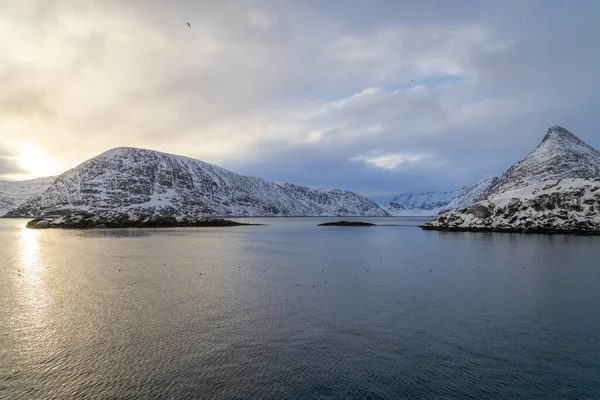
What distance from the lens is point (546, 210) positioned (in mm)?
97875

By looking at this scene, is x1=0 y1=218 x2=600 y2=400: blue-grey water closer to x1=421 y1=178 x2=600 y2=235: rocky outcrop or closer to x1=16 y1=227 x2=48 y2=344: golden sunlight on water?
x1=16 y1=227 x2=48 y2=344: golden sunlight on water

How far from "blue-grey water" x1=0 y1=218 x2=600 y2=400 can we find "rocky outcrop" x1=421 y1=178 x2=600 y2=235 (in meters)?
74.8

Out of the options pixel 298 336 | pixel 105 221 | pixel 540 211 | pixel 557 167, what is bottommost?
pixel 298 336

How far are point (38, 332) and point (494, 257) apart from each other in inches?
A: 1895

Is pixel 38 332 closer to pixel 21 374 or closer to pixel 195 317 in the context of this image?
pixel 21 374

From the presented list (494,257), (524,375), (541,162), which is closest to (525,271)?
(494,257)

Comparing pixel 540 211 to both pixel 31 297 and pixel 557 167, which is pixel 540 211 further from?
pixel 31 297

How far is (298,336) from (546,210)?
10773 centimetres

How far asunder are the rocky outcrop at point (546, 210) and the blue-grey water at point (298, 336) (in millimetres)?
74846

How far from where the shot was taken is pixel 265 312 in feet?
64.9

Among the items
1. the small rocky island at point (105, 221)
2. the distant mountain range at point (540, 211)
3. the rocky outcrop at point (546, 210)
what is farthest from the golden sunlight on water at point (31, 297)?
the distant mountain range at point (540, 211)

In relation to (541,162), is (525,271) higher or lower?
lower

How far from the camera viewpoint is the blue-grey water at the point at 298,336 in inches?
447

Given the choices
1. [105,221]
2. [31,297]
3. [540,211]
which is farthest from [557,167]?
[31,297]
